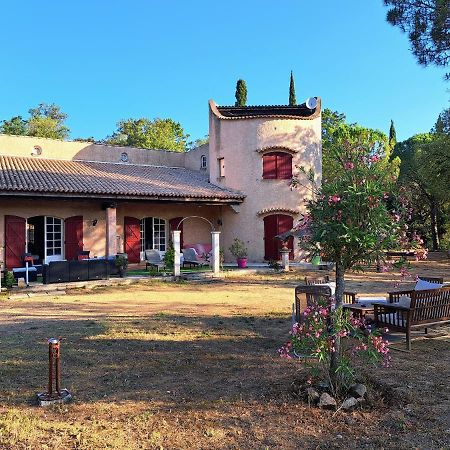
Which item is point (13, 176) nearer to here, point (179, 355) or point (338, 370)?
point (179, 355)

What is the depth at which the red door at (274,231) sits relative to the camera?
19.9m

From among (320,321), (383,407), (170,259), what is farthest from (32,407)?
(170,259)

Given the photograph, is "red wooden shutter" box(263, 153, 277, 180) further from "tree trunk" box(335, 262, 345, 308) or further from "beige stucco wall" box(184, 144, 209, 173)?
"tree trunk" box(335, 262, 345, 308)

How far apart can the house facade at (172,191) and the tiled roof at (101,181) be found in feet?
0.17

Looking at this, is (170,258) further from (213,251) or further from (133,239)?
(133,239)

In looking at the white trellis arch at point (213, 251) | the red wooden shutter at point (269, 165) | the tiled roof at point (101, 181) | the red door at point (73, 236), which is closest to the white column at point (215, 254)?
the white trellis arch at point (213, 251)

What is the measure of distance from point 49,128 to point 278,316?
36.5 m

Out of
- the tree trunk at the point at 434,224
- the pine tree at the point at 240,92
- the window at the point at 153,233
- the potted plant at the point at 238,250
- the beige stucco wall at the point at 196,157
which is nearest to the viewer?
the potted plant at the point at 238,250

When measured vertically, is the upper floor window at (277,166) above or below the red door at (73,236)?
above

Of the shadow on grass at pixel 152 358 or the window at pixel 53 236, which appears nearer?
the shadow on grass at pixel 152 358

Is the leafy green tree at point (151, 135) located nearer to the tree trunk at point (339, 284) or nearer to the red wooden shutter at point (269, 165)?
the red wooden shutter at point (269, 165)

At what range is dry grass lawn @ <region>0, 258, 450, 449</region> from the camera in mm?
3787

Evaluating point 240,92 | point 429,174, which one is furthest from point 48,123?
point 429,174

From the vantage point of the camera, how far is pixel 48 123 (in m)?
39.2
